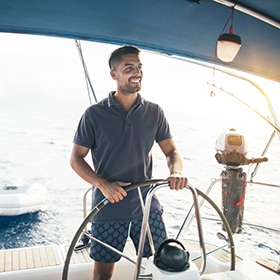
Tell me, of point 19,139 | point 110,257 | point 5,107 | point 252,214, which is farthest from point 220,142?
point 5,107

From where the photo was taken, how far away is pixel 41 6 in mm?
1396

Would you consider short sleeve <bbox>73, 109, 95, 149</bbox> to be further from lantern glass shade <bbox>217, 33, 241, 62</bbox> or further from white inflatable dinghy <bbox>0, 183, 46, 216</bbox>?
white inflatable dinghy <bbox>0, 183, 46, 216</bbox>

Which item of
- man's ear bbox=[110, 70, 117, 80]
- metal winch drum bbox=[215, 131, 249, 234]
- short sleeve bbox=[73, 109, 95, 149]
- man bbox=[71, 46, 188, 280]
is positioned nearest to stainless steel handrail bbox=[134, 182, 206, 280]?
man bbox=[71, 46, 188, 280]

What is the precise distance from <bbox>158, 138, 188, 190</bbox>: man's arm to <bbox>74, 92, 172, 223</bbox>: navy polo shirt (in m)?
0.13

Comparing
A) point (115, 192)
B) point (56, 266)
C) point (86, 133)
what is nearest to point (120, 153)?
point (86, 133)

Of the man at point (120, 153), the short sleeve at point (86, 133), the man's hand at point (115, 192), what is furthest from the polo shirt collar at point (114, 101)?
the man's hand at point (115, 192)

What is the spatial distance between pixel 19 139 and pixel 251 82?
14.8 m

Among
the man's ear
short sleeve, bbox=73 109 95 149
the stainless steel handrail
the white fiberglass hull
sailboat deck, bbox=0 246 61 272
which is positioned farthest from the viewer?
sailboat deck, bbox=0 246 61 272

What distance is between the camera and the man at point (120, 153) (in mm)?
1303

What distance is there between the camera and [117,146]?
1.30 meters

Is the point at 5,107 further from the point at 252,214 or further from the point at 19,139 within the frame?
the point at 252,214

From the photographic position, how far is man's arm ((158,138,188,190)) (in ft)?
3.37

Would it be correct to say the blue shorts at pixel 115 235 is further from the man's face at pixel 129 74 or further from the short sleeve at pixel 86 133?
the man's face at pixel 129 74

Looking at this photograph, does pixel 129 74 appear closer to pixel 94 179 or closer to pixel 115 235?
pixel 94 179
